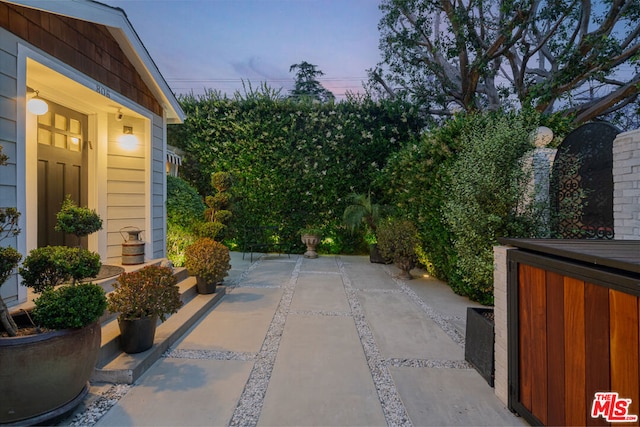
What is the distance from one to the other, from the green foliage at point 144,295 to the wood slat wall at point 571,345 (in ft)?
8.47

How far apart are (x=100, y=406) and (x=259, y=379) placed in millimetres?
977

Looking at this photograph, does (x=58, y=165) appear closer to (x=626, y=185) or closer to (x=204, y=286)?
(x=204, y=286)

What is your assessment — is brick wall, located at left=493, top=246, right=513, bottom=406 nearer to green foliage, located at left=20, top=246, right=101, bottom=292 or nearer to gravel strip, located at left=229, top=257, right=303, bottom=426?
gravel strip, located at left=229, top=257, right=303, bottom=426

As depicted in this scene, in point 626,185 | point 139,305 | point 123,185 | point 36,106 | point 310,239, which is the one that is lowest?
point 139,305

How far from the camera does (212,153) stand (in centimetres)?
803

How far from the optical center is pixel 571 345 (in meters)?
1.43

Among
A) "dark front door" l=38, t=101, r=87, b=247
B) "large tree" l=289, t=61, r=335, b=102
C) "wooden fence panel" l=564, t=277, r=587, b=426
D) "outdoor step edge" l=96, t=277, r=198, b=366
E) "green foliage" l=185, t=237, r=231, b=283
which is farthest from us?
"large tree" l=289, t=61, r=335, b=102

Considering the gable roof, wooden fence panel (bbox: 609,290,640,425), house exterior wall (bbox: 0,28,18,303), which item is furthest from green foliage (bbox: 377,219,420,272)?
Result: house exterior wall (bbox: 0,28,18,303)

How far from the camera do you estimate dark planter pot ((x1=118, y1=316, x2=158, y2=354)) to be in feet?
7.75

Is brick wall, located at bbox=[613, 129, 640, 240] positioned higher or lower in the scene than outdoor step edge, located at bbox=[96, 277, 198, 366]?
higher

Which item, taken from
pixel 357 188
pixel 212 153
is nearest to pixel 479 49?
pixel 357 188

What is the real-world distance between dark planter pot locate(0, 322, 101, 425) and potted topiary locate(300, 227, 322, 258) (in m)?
5.93

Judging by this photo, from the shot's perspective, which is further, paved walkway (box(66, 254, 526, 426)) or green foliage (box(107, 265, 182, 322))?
green foliage (box(107, 265, 182, 322))

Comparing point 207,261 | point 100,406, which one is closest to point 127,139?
point 207,261
